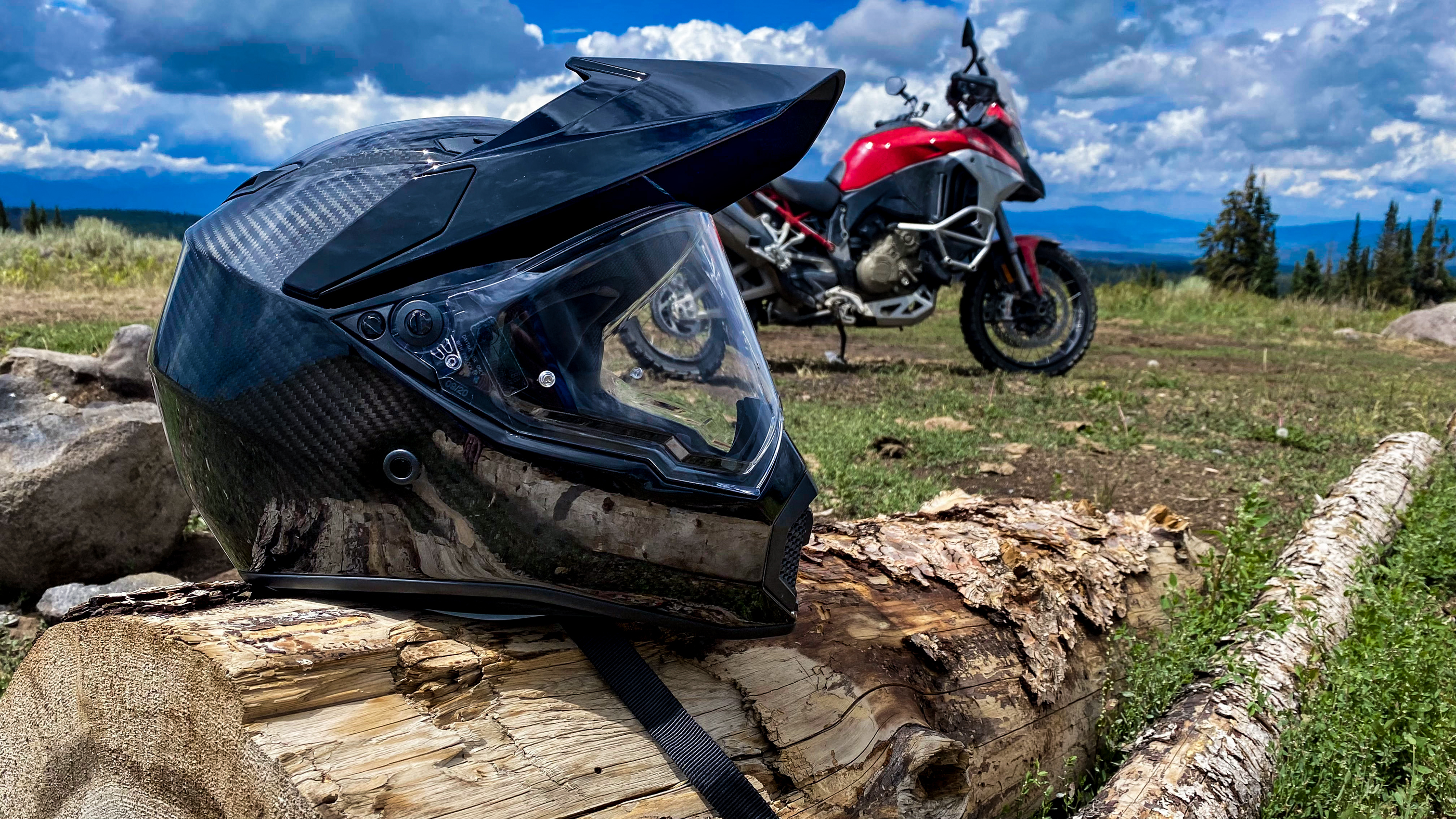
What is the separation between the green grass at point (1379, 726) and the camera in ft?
7.20

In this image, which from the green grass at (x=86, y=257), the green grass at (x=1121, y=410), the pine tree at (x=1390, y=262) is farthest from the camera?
the pine tree at (x=1390, y=262)

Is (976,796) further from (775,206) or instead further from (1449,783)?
(775,206)

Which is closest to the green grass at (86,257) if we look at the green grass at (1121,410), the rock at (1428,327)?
the green grass at (1121,410)

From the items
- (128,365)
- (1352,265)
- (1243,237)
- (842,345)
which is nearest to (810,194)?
(842,345)

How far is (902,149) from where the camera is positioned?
7410 millimetres

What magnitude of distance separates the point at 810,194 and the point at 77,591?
17.8ft

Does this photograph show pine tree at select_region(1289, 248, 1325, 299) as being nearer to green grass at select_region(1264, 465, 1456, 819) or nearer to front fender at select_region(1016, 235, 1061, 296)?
front fender at select_region(1016, 235, 1061, 296)

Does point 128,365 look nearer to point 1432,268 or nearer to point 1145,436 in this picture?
point 1145,436

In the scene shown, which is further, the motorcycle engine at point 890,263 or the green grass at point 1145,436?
the motorcycle engine at point 890,263

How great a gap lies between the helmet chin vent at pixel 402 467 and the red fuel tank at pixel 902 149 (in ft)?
21.1

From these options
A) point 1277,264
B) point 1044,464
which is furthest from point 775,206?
point 1277,264

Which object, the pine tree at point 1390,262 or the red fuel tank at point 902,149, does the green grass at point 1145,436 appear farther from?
the pine tree at point 1390,262

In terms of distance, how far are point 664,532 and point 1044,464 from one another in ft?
12.4

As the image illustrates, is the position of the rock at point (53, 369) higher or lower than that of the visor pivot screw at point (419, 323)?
lower
